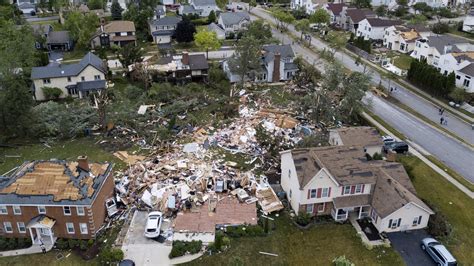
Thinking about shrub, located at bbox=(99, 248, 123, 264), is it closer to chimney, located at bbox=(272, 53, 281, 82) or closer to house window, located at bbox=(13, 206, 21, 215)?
house window, located at bbox=(13, 206, 21, 215)

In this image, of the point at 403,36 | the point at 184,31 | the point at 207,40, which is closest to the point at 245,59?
the point at 207,40

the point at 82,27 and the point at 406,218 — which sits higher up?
the point at 82,27

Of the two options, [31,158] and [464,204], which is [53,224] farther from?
[464,204]

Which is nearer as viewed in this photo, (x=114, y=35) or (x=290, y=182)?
(x=290, y=182)

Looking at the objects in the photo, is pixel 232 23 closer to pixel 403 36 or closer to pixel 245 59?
pixel 245 59

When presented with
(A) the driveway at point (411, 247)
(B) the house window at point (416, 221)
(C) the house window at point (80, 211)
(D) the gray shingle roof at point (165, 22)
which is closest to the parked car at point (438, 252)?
(A) the driveway at point (411, 247)

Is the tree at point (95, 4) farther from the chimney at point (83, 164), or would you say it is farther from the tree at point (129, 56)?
the chimney at point (83, 164)

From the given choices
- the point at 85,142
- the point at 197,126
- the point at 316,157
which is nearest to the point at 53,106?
the point at 85,142
